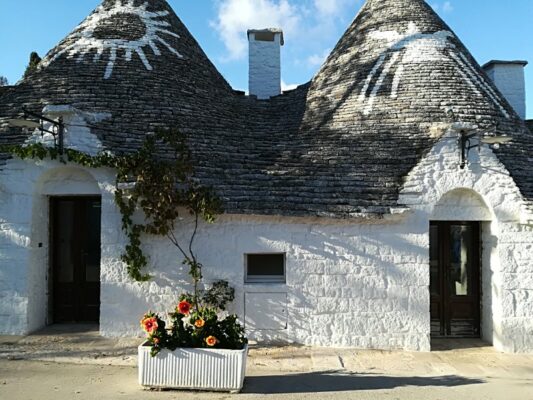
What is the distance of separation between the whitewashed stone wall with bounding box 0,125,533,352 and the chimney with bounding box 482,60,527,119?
19.4ft

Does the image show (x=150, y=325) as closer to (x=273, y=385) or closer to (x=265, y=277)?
(x=273, y=385)

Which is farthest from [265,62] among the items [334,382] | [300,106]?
[334,382]

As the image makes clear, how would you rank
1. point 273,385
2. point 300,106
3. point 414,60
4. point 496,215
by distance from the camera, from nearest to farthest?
point 273,385 → point 496,215 → point 414,60 → point 300,106

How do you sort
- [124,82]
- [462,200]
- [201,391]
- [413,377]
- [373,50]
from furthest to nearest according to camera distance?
[373,50] < [124,82] < [462,200] < [413,377] < [201,391]

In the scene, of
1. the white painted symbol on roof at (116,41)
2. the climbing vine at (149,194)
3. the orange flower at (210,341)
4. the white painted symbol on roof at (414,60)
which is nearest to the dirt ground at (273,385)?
the orange flower at (210,341)

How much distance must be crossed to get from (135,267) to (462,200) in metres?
6.01

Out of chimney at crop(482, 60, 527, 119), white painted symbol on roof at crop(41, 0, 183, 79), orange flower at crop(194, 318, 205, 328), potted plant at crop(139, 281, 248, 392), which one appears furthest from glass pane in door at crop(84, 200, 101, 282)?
chimney at crop(482, 60, 527, 119)

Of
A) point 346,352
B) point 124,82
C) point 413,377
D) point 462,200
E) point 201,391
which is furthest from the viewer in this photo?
point 124,82

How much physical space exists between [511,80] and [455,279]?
7.19 m

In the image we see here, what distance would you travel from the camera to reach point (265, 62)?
12.7 m

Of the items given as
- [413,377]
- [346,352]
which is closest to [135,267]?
[346,352]

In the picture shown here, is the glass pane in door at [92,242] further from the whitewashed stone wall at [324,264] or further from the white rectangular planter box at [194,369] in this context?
the white rectangular planter box at [194,369]

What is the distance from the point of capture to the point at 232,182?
8070 mm

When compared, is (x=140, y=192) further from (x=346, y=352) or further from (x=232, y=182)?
(x=346, y=352)
